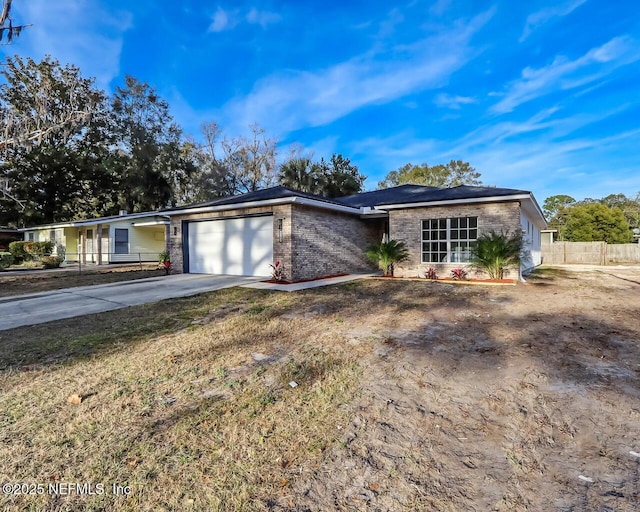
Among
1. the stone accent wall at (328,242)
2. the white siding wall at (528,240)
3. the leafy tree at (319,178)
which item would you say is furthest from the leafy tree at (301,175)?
the white siding wall at (528,240)

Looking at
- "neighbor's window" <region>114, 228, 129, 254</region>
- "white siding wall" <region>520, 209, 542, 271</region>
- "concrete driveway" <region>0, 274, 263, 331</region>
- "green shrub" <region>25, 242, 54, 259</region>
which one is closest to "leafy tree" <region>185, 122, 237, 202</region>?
"neighbor's window" <region>114, 228, 129, 254</region>

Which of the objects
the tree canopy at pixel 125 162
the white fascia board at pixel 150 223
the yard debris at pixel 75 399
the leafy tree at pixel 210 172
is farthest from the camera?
the leafy tree at pixel 210 172

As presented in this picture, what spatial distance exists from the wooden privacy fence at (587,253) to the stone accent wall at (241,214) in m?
20.0

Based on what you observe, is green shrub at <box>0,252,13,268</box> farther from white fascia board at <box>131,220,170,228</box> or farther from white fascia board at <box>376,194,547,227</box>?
white fascia board at <box>376,194,547,227</box>

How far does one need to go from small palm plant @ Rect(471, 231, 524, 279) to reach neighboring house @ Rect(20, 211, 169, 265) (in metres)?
15.7

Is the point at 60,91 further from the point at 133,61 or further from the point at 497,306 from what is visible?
the point at 497,306

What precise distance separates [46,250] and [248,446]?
24884 mm

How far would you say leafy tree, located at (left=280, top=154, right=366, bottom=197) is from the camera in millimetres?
29547

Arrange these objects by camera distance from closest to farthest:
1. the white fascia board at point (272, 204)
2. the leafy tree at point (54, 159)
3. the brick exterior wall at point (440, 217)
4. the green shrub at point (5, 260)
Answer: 1. the white fascia board at point (272, 204)
2. the brick exterior wall at point (440, 217)
3. the green shrub at point (5, 260)
4. the leafy tree at point (54, 159)

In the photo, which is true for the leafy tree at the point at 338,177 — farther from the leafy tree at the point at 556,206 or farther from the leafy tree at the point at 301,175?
the leafy tree at the point at 556,206

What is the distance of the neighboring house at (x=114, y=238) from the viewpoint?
1992cm

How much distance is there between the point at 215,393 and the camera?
3.04 meters

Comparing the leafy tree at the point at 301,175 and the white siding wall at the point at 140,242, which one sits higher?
the leafy tree at the point at 301,175

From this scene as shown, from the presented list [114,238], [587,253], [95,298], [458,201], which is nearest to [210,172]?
[114,238]
